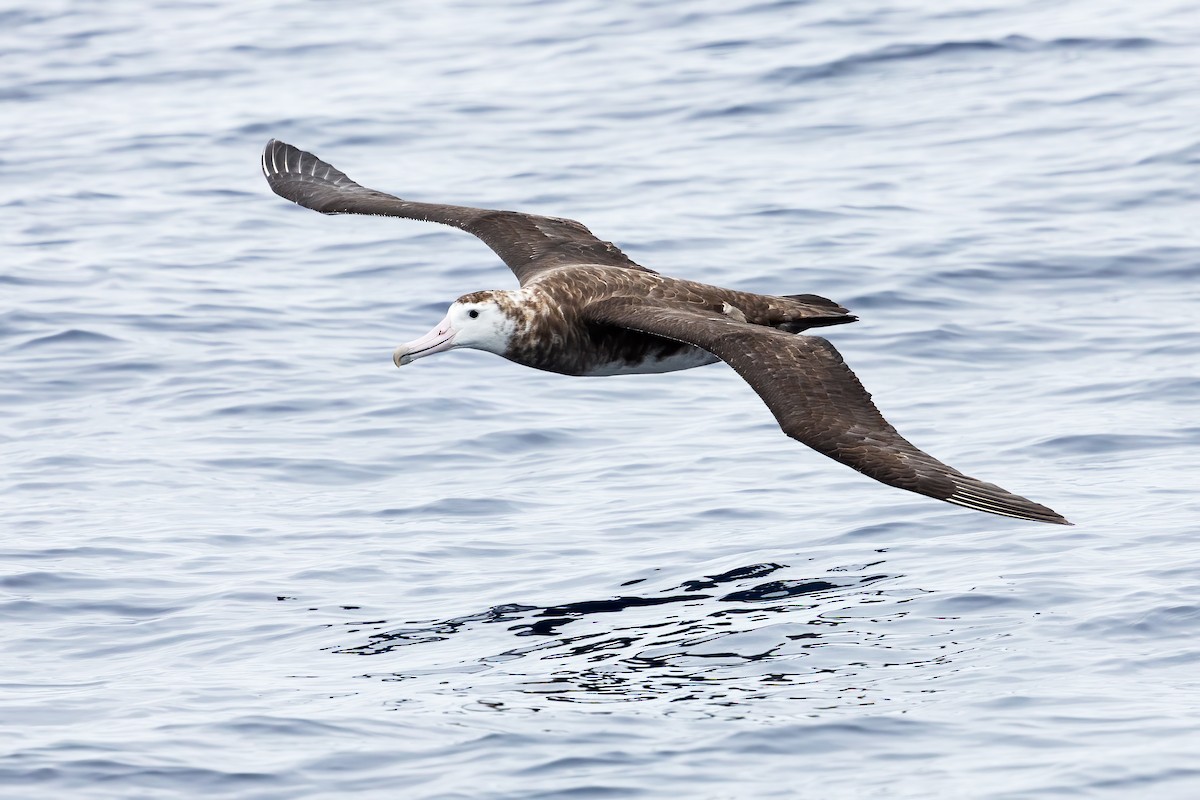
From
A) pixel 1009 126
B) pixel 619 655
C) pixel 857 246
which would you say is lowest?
pixel 619 655

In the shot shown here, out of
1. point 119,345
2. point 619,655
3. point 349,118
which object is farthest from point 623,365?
point 349,118

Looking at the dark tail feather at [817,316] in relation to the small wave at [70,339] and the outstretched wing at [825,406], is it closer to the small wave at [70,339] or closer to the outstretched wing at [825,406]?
the outstretched wing at [825,406]

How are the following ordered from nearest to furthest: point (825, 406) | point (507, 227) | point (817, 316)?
point (825, 406) < point (817, 316) < point (507, 227)

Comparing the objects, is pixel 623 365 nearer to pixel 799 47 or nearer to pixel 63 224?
pixel 63 224

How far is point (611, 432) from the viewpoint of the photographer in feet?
47.5

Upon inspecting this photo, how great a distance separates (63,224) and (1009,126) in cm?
1005

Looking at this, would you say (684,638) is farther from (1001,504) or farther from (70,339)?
(70,339)

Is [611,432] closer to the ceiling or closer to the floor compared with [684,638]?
Answer: closer to the ceiling

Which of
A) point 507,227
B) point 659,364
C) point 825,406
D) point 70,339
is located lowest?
point 70,339

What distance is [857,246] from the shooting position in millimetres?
17812

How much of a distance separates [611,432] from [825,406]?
4.06 metres

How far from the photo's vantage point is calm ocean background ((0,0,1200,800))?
9.33 meters

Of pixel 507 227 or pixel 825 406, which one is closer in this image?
pixel 825 406

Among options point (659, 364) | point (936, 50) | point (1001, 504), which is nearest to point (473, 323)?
point (659, 364)
